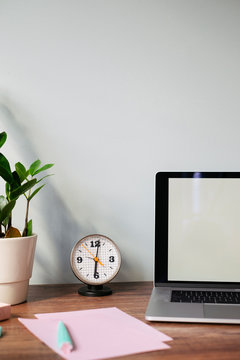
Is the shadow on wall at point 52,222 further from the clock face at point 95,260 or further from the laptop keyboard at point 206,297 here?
the laptop keyboard at point 206,297

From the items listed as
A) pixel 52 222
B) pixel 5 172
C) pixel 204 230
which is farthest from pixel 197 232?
pixel 5 172

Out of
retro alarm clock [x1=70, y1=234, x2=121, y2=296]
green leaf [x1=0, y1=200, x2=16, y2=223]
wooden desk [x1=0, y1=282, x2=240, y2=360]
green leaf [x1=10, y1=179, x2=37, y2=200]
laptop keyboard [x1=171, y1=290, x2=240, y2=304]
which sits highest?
green leaf [x1=10, y1=179, x2=37, y2=200]

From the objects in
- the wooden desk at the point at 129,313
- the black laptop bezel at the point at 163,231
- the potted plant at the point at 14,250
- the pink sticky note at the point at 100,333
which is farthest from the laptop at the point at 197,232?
the potted plant at the point at 14,250

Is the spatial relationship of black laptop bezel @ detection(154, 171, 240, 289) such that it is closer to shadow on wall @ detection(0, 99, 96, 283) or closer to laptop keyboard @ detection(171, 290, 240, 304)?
laptop keyboard @ detection(171, 290, 240, 304)

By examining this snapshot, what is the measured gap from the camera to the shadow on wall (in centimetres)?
126

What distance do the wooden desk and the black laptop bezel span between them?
0.24 feet

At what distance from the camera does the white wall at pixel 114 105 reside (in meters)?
1.27

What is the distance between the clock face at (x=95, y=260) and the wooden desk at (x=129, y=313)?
6cm

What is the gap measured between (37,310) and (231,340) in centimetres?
45

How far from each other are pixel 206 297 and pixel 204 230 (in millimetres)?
194

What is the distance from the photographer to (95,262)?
1160mm

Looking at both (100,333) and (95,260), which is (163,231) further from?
(100,333)

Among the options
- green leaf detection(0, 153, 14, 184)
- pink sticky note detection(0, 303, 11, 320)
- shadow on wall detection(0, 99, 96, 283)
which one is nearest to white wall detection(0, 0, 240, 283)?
shadow on wall detection(0, 99, 96, 283)

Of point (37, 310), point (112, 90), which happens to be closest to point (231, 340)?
point (37, 310)
